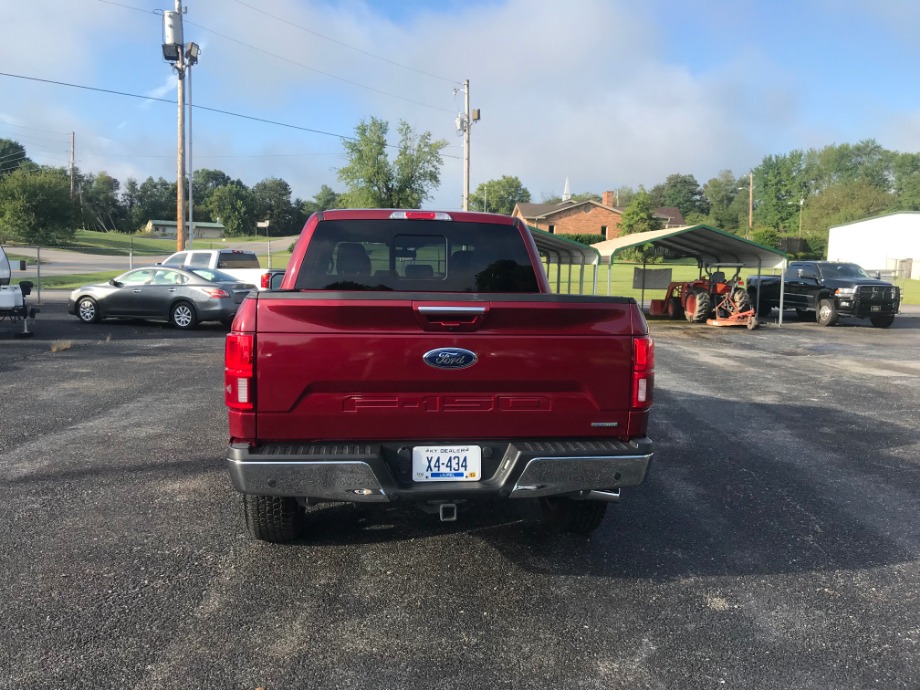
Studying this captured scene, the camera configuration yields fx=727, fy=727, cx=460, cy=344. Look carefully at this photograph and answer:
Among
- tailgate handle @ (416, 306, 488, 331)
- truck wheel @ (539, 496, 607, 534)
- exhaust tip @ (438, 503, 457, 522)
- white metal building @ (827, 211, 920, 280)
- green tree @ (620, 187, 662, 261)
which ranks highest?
green tree @ (620, 187, 662, 261)

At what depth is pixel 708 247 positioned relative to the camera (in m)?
22.0

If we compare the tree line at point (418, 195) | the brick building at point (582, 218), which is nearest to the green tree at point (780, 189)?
the tree line at point (418, 195)

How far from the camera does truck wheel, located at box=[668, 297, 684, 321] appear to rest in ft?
72.3

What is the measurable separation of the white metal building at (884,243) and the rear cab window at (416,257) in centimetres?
5376

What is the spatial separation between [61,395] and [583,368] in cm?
758

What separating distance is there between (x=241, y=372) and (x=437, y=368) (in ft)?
3.07

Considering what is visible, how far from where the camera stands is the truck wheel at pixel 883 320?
20.0m

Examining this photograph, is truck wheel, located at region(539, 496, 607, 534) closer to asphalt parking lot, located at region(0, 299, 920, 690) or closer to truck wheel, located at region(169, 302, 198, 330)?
asphalt parking lot, located at region(0, 299, 920, 690)

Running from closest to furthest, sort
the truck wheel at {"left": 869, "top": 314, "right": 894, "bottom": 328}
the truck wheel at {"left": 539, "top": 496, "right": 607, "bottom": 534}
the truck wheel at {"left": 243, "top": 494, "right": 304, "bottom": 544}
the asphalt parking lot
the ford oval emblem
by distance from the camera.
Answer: the asphalt parking lot
the ford oval emblem
the truck wheel at {"left": 243, "top": 494, "right": 304, "bottom": 544}
the truck wheel at {"left": 539, "top": 496, "right": 607, "bottom": 534}
the truck wheel at {"left": 869, "top": 314, "right": 894, "bottom": 328}

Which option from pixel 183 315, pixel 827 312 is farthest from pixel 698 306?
pixel 183 315

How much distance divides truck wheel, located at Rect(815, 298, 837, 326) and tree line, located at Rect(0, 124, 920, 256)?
1540 inches

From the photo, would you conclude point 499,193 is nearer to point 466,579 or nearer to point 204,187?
point 204,187

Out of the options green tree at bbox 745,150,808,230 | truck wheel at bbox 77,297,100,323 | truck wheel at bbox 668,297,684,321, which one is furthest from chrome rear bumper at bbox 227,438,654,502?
green tree at bbox 745,150,808,230

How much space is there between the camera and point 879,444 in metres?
7.22
